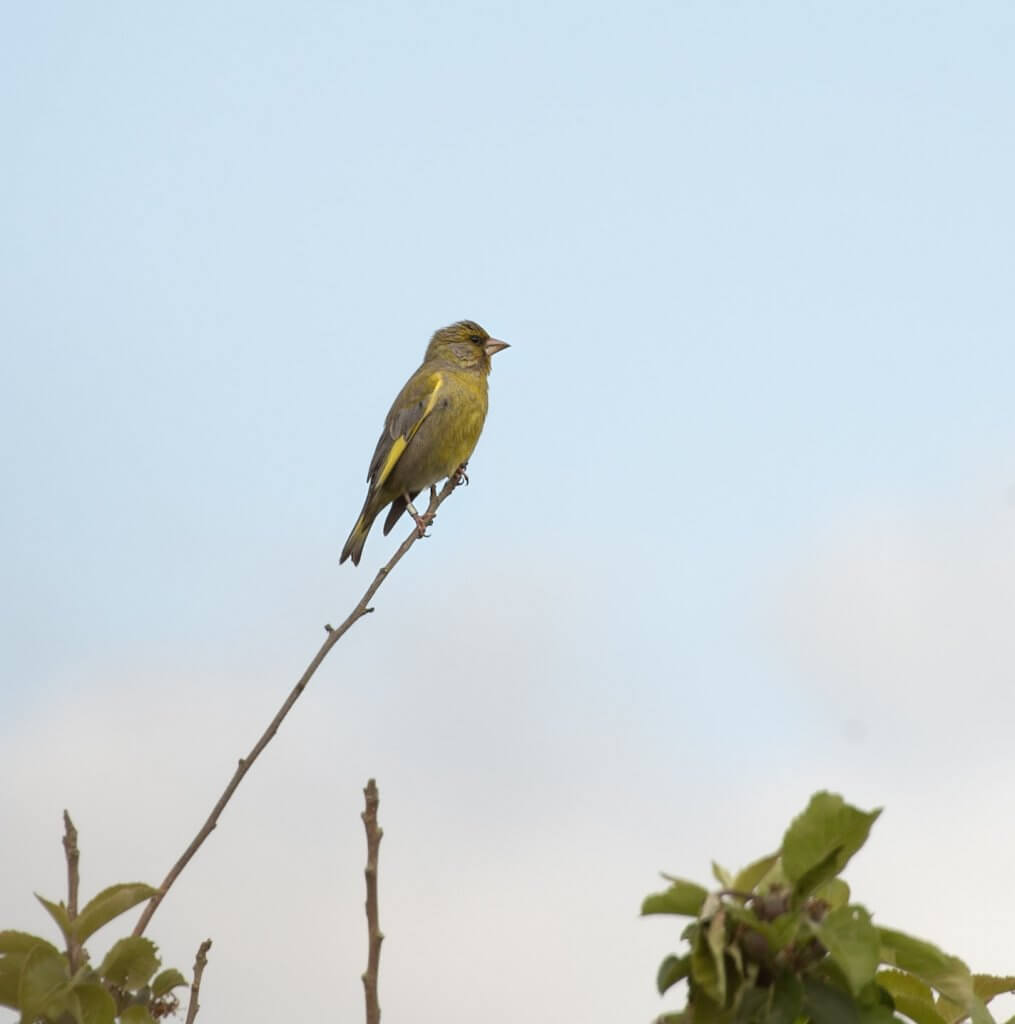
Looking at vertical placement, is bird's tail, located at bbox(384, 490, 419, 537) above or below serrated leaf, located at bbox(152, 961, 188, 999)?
above

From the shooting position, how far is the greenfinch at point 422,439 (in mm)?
10578

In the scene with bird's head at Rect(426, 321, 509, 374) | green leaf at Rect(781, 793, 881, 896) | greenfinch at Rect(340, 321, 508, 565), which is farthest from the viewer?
bird's head at Rect(426, 321, 509, 374)

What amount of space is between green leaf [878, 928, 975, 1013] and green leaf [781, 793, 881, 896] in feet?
0.51

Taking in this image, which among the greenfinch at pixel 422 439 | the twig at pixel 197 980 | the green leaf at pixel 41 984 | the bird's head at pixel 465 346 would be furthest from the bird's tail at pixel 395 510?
the green leaf at pixel 41 984

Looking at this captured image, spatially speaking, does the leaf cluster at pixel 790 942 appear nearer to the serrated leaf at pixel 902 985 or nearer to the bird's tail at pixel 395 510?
the serrated leaf at pixel 902 985

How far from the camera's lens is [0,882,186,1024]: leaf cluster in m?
2.71

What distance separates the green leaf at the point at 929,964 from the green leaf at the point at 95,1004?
137 centimetres

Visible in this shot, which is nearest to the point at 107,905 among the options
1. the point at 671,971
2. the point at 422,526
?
the point at 671,971

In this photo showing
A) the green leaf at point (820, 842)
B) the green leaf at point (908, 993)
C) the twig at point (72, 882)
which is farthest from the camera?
the twig at point (72, 882)

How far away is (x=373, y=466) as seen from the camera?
10867 mm

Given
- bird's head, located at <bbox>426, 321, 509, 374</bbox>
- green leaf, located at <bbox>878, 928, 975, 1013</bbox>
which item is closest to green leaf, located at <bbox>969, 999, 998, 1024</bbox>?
green leaf, located at <bbox>878, 928, 975, 1013</bbox>

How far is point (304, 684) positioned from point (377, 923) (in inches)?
53.0

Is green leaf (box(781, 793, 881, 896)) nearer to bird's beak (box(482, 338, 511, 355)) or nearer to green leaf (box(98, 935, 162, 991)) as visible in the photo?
green leaf (box(98, 935, 162, 991))

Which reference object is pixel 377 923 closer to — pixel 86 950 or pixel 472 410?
pixel 86 950
